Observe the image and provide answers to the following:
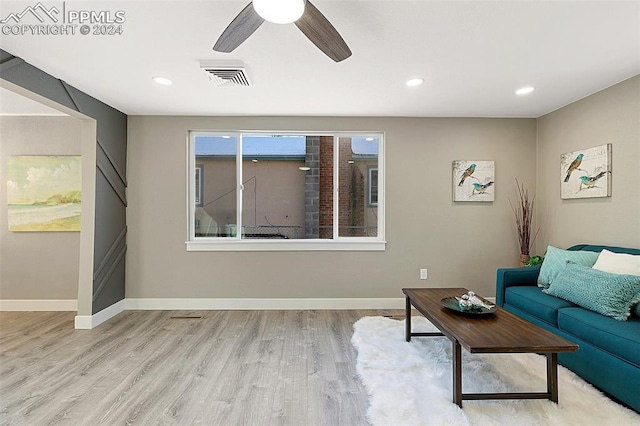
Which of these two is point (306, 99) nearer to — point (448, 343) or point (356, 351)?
point (356, 351)

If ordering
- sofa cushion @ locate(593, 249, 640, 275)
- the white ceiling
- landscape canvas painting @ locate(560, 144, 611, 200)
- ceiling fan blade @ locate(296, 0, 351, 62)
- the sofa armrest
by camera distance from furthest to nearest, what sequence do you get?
the sofa armrest → landscape canvas painting @ locate(560, 144, 611, 200) → sofa cushion @ locate(593, 249, 640, 275) → the white ceiling → ceiling fan blade @ locate(296, 0, 351, 62)

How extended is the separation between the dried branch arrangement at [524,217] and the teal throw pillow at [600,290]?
1351mm

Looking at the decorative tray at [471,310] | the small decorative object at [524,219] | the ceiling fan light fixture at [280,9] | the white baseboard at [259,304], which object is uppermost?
the ceiling fan light fixture at [280,9]

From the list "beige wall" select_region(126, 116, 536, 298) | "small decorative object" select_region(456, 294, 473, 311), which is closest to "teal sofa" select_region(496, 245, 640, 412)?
"small decorative object" select_region(456, 294, 473, 311)

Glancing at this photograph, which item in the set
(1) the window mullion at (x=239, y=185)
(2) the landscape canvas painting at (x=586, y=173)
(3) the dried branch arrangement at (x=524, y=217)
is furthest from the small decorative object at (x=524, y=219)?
(1) the window mullion at (x=239, y=185)

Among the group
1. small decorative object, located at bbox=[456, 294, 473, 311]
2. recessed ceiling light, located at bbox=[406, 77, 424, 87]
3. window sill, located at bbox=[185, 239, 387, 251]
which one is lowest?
small decorative object, located at bbox=[456, 294, 473, 311]

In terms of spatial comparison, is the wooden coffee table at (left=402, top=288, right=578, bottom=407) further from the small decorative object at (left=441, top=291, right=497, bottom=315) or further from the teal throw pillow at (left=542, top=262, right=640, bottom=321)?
the teal throw pillow at (left=542, top=262, right=640, bottom=321)

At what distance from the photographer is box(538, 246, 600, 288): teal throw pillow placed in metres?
3.00

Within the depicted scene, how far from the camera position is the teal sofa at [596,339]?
2020mm

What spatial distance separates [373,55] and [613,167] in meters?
2.60

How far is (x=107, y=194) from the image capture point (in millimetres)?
3869

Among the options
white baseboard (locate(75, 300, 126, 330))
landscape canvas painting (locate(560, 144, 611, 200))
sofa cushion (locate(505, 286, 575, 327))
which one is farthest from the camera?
white baseboard (locate(75, 300, 126, 330))

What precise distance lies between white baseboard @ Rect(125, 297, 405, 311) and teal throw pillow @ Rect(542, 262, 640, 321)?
1943 millimetres

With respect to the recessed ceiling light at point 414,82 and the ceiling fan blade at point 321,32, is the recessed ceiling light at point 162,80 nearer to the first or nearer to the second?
the ceiling fan blade at point 321,32
